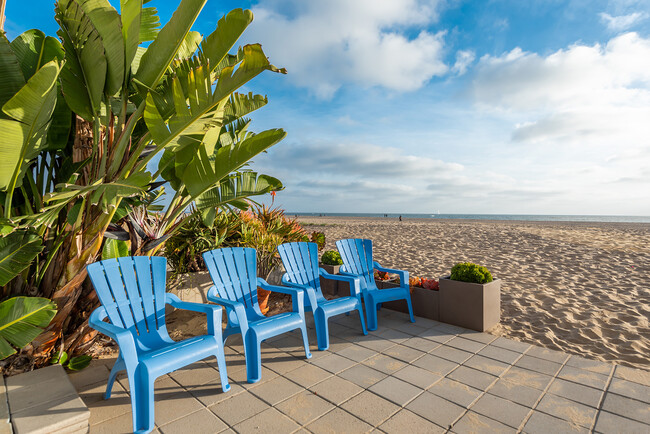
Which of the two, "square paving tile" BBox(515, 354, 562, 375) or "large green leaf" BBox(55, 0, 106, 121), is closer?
"large green leaf" BBox(55, 0, 106, 121)

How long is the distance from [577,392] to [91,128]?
4.72 meters

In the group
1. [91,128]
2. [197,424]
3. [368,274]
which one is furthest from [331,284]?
[91,128]

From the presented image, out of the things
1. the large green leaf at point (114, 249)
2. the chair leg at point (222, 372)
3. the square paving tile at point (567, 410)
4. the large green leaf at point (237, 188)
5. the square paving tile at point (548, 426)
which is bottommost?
the square paving tile at point (567, 410)

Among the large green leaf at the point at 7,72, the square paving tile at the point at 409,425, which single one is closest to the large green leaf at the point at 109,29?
the large green leaf at the point at 7,72

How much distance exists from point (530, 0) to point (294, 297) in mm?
6511

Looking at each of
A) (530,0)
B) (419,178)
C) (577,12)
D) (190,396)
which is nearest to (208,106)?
(190,396)

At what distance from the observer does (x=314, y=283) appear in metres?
3.98

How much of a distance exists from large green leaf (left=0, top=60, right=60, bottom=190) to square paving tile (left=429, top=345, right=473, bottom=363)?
374cm

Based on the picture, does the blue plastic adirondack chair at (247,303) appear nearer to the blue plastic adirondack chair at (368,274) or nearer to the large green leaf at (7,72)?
the blue plastic adirondack chair at (368,274)

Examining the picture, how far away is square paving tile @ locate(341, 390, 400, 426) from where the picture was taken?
2.08m

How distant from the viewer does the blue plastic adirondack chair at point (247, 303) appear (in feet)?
8.54

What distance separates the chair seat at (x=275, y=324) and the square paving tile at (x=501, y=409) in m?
1.58

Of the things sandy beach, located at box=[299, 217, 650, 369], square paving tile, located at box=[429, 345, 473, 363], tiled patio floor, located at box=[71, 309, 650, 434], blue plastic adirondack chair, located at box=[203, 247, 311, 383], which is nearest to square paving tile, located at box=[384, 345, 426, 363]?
tiled patio floor, located at box=[71, 309, 650, 434]

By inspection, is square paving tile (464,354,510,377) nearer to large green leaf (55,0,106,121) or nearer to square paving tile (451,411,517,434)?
square paving tile (451,411,517,434)
